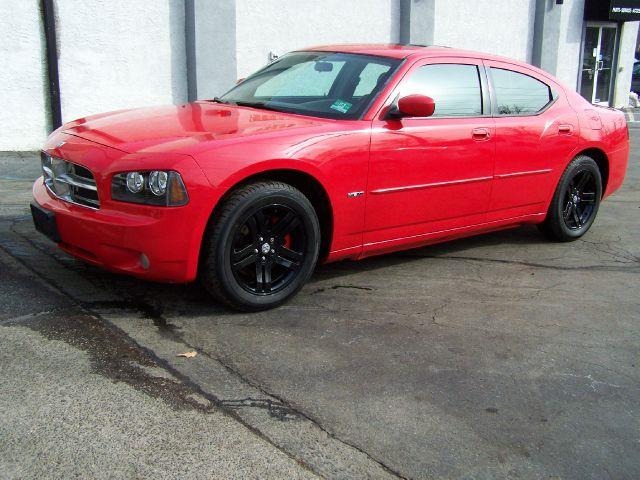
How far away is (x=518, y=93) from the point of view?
5.62 meters

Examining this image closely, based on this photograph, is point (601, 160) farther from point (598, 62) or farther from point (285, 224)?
point (598, 62)

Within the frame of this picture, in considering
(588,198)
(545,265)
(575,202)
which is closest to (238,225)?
(545,265)

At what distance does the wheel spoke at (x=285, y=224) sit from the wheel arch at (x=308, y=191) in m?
0.21

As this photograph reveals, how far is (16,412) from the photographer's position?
300 cm

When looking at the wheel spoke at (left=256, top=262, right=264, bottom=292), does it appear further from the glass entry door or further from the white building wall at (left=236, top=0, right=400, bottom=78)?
the glass entry door

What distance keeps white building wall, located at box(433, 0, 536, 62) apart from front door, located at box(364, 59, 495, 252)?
9987 millimetres

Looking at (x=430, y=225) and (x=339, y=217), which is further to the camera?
(x=430, y=225)

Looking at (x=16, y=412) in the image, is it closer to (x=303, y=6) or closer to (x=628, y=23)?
(x=303, y=6)

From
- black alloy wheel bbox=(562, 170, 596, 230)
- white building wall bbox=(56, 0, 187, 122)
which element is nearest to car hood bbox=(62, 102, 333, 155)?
black alloy wheel bbox=(562, 170, 596, 230)

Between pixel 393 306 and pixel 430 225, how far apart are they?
2.63 ft

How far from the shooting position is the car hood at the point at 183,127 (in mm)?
3957

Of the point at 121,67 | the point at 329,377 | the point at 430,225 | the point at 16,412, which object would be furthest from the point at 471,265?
the point at 121,67

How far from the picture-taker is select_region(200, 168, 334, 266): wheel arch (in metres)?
3.96

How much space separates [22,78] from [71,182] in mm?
6237
